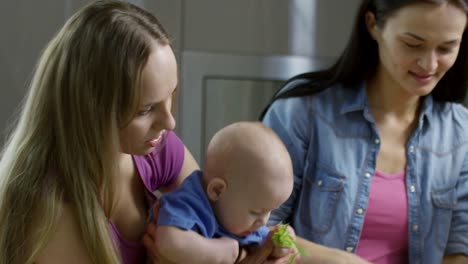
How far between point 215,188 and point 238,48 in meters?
0.97

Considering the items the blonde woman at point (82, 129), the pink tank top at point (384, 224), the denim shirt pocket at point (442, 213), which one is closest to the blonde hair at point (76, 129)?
the blonde woman at point (82, 129)

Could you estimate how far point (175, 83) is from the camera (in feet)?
4.04

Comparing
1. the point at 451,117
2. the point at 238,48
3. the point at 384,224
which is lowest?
the point at 384,224

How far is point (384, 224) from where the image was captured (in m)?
1.80

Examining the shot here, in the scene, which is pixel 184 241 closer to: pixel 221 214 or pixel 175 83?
pixel 221 214

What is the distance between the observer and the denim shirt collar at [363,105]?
185cm

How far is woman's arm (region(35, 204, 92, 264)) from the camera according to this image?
1.21m

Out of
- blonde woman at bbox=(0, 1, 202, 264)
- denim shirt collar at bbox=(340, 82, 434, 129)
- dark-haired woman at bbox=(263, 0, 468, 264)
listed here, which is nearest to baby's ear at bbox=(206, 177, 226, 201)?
blonde woman at bbox=(0, 1, 202, 264)

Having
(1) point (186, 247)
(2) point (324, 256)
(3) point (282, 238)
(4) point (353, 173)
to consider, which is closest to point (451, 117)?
(4) point (353, 173)

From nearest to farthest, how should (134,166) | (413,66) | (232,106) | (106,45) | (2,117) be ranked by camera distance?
(106,45)
(134,166)
(413,66)
(2,117)
(232,106)

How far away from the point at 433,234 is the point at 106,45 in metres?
1.03

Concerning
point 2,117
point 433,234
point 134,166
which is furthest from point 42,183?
point 433,234

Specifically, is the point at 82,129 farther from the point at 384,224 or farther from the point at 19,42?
the point at 384,224

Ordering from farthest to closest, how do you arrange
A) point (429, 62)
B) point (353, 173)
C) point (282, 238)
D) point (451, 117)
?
point (451, 117) → point (353, 173) → point (429, 62) → point (282, 238)
